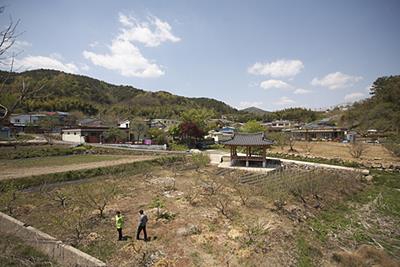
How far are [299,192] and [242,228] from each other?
644 cm

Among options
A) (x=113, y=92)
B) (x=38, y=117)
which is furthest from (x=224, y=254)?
(x=113, y=92)

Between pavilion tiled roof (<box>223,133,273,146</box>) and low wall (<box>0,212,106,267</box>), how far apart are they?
18516 millimetres

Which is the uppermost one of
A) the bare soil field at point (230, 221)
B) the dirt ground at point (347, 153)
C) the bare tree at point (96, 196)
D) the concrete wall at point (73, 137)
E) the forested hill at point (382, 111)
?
the forested hill at point (382, 111)

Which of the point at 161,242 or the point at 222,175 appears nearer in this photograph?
the point at 161,242

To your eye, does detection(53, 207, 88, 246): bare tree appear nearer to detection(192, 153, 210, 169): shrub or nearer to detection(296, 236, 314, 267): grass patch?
detection(296, 236, 314, 267): grass patch

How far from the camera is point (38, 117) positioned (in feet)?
172

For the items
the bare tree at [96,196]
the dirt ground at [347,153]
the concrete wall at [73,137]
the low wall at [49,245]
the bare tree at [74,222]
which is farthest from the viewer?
the concrete wall at [73,137]

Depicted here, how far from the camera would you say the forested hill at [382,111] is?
4575 centimetres

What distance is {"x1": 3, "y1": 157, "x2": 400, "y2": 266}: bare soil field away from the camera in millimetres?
8547

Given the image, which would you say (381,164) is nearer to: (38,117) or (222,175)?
(222,175)

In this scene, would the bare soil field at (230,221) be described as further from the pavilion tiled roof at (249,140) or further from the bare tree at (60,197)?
the pavilion tiled roof at (249,140)

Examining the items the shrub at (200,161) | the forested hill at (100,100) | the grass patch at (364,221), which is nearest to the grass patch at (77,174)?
the shrub at (200,161)

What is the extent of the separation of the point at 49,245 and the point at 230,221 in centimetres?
698

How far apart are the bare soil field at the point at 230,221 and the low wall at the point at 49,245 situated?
30.3 inches
